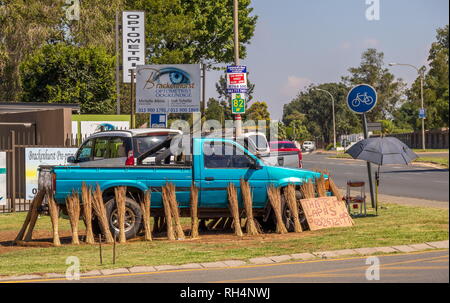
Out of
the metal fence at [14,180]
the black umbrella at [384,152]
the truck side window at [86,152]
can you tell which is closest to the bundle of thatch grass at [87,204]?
the truck side window at [86,152]

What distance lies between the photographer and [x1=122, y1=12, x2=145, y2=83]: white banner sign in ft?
124

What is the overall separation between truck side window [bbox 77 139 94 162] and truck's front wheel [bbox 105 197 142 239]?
16.8ft

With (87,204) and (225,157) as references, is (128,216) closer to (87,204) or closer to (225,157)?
(87,204)

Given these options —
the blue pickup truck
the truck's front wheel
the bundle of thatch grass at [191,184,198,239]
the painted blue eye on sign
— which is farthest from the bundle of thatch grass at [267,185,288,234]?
the painted blue eye on sign

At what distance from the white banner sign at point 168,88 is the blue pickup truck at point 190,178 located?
15711 millimetres

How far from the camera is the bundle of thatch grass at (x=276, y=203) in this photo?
A: 46.1 feet

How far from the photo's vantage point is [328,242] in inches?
483

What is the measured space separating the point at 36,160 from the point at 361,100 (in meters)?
9.53

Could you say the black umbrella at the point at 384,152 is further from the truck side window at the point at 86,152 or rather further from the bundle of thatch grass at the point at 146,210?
the truck side window at the point at 86,152

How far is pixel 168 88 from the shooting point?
30625 mm

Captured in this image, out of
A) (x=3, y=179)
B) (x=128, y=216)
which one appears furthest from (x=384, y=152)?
(x=3, y=179)

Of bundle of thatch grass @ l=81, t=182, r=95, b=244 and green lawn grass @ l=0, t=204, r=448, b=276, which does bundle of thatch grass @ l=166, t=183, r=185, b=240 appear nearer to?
green lawn grass @ l=0, t=204, r=448, b=276

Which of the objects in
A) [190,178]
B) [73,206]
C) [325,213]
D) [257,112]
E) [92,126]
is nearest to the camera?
[73,206]
